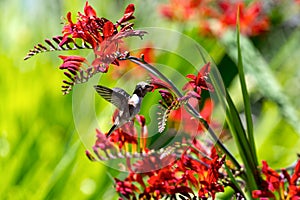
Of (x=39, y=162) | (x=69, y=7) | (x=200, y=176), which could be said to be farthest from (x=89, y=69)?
(x=69, y=7)

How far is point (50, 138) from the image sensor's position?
1259 millimetres

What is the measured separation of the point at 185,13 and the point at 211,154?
151 cm

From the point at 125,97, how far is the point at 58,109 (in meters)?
1.13

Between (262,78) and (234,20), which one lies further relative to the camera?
(234,20)

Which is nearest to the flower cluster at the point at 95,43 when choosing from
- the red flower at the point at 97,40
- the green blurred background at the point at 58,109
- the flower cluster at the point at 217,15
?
the red flower at the point at 97,40

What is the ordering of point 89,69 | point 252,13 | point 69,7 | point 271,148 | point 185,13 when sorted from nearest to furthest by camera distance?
point 89,69 < point 271,148 < point 69,7 < point 252,13 < point 185,13

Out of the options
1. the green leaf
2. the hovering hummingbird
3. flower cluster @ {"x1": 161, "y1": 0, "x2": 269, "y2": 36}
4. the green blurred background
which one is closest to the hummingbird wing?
the hovering hummingbird

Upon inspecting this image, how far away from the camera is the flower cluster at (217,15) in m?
1.84

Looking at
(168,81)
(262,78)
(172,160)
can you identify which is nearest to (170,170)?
(172,160)

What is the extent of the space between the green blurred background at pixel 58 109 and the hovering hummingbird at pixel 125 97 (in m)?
0.34

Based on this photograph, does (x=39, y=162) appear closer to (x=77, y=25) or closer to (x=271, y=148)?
(x=271, y=148)

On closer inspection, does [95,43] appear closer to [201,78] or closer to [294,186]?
[201,78]

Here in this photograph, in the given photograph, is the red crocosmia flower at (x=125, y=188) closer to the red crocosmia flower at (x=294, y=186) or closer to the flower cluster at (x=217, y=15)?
the red crocosmia flower at (x=294, y=186)

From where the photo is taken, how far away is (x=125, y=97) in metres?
0.45
